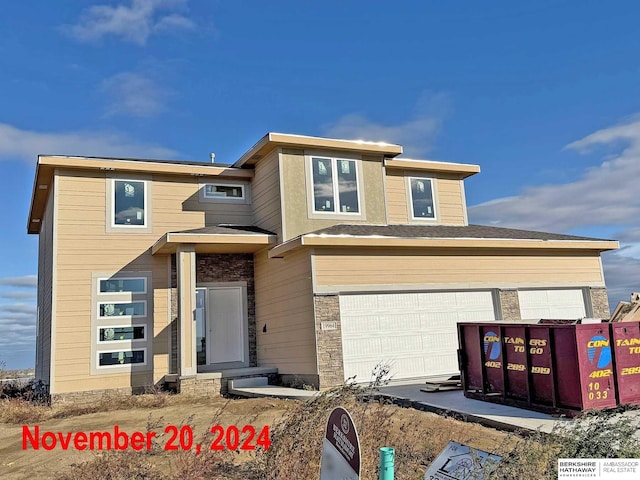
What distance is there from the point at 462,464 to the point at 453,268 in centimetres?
1047

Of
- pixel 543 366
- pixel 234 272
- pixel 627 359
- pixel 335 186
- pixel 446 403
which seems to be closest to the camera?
pixel 627 359

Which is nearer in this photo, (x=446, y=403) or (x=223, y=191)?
(x=446, y=403)

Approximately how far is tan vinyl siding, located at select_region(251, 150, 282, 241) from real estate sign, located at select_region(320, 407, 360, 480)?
10630 mm

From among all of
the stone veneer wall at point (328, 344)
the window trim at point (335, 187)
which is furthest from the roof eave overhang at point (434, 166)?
the stone veneer wall at point (328, 344)

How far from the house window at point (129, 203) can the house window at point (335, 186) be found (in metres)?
5.20

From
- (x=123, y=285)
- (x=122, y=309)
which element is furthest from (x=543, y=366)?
(x=123, y=285)

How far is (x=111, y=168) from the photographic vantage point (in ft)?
46.3

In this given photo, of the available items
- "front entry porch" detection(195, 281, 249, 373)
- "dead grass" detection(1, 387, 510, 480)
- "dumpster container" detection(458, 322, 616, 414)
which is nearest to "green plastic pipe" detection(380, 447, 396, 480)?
"dead grass" detection(1, 387, 510, 480)

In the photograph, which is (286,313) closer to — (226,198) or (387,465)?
(226,198)

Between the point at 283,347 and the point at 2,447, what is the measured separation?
682 cm

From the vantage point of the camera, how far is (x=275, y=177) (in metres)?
14.2

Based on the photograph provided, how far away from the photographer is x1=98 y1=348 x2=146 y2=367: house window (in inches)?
534

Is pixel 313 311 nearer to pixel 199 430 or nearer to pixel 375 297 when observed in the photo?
pixel 375 297

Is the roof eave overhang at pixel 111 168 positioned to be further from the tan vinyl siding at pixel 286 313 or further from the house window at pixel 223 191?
the tan vinyl siding at pixel 286 313
